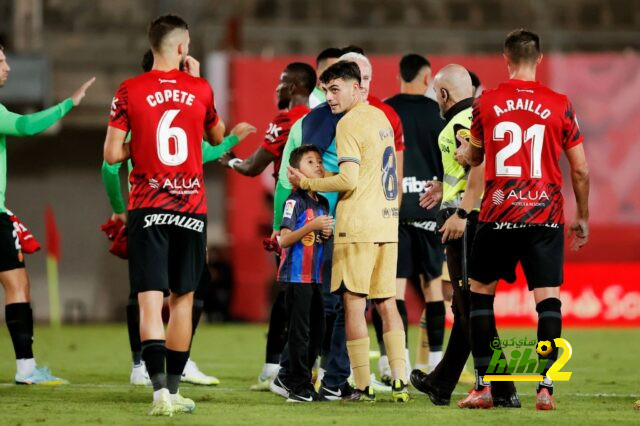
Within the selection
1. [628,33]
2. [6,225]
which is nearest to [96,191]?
[628,33]

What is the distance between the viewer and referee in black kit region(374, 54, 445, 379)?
8.91m

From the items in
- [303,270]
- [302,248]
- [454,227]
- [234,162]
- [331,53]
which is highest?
[331,53]

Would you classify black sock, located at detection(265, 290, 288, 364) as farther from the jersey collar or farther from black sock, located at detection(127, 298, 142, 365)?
the jersey collar

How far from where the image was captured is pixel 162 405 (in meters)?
6.50

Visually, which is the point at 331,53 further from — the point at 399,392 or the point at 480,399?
the point at 480,399

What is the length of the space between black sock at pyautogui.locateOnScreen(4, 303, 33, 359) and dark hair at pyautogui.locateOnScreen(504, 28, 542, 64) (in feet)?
13.2

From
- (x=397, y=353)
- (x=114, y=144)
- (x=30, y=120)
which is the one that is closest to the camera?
(x=114, y=144)

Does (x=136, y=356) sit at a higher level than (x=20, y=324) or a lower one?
lower

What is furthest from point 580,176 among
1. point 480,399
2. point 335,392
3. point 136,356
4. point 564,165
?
point 564,165

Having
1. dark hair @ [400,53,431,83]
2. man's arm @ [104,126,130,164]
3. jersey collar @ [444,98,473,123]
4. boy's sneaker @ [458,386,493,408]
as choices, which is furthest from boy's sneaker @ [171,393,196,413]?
→ dark hair @ [400,53,431,83]

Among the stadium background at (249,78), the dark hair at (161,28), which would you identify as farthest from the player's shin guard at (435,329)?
the stadium background at (249,78)

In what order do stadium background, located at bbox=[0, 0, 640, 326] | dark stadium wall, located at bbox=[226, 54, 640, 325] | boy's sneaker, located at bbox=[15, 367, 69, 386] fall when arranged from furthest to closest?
stadium background, located at bbox=[0, 0, 640, 326]
dark stadium wall, located at bbox=[226, 54, 640, 325]
boy's sneaker, located at bbox=[15, 367, 69, 386]

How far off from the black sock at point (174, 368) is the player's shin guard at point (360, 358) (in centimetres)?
105

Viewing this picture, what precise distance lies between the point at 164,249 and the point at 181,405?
0.89 m
